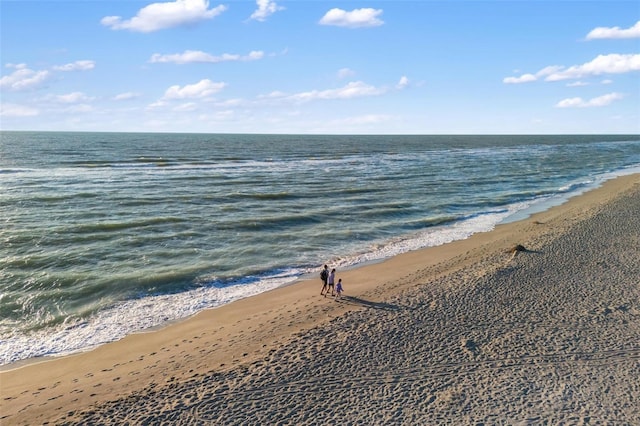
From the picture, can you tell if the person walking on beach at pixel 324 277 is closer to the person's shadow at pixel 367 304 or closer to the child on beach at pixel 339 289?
the child on beach at pixel 339 289

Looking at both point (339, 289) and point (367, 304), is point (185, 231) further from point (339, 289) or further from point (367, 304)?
point (367, 304)

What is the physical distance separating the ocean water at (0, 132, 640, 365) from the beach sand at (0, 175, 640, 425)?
8.46ft

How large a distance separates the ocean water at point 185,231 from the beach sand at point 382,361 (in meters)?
2.58

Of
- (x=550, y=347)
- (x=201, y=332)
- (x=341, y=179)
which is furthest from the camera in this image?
(x=341, y=179)

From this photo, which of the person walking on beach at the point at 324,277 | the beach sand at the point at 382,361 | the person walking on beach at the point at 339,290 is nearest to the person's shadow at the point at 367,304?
the beach sand at the point at 382,361

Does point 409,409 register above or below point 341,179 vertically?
below

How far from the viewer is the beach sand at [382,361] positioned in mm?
11047

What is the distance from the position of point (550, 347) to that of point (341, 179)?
146 ft

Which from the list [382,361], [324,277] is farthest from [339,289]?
[382,361]

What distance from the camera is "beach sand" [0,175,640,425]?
11.0 meters

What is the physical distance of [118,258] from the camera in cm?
2400

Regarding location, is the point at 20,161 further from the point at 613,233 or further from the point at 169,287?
the point at 613,233

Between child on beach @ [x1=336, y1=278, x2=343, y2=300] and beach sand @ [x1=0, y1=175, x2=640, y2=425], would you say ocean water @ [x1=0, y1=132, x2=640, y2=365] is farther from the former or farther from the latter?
child on beach @ [x1=336, y1=278, x2=343, y2=300]

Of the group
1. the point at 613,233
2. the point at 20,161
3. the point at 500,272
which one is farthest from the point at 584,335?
the point at 20,161
